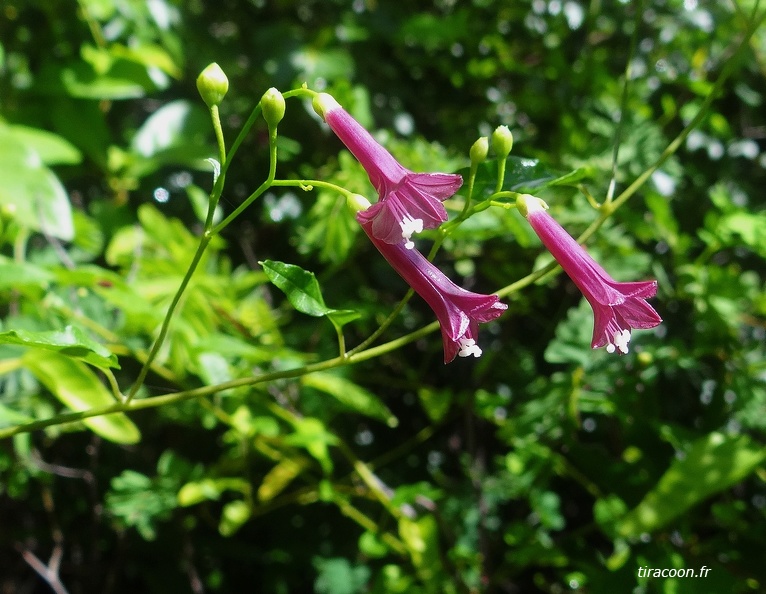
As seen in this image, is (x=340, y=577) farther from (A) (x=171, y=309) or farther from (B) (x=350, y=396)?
(A) (x=171, y=309)

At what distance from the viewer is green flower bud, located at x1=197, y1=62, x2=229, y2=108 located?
59 centimetres

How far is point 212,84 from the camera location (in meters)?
0.59

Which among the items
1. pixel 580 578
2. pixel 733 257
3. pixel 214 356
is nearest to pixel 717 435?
pixel 580 578

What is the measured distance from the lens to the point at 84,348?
605 mm

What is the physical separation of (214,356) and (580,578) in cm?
62

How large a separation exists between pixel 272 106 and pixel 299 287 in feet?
0.54

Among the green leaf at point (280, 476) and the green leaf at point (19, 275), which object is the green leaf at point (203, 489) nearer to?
the green leaf at point (280, 476)

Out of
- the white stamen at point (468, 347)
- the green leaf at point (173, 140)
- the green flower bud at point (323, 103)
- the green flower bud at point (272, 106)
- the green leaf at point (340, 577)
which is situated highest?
the green leaf at point (173, 140)

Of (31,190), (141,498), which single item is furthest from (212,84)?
(141,498)

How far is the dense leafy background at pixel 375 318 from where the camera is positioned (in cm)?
100

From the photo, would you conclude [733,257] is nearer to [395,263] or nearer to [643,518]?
[643,518]

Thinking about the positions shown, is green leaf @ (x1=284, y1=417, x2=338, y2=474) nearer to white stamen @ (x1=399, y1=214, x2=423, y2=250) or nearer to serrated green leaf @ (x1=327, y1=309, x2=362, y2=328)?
serrated green leaf @ (x1=327, y1=309, x2=362, y2=328)

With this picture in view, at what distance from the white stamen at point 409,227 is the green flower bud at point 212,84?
0.64 feet

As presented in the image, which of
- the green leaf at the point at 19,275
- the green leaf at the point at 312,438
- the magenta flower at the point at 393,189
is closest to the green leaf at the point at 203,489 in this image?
the green leaf at the point at 312,438
